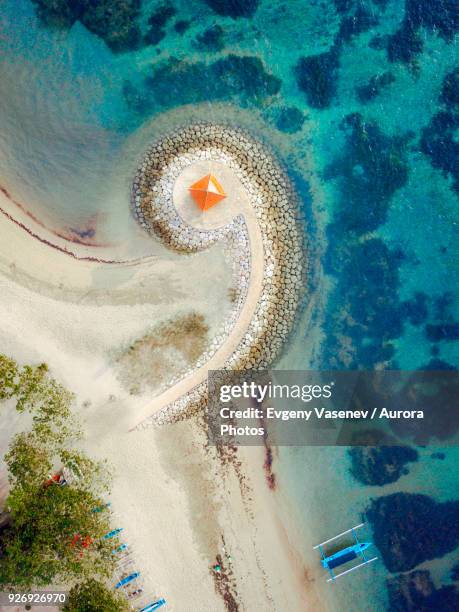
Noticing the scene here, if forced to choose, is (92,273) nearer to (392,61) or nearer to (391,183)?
(391,183)

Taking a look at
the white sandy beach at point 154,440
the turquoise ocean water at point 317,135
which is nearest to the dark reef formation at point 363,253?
the turquoise ocean water at point 317,135

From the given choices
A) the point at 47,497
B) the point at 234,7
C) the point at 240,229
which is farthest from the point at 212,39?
the point at 47,497

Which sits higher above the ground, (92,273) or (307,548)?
(92,273)

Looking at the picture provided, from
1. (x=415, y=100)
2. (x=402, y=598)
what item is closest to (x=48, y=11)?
(x=415, y=100)

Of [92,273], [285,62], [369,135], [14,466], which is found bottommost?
[14,466]

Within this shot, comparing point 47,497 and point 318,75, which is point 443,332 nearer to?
point 318,75

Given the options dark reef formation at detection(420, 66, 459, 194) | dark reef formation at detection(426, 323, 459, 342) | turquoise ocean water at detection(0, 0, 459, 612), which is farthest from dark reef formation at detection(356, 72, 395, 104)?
dark reef formation at detection(426, 323, 459, 342)

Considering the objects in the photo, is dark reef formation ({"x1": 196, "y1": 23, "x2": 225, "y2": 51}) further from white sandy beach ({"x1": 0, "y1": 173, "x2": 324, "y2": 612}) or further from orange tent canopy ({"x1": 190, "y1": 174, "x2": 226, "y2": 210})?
white sandy beach ({"x1": 0, "y1": 173, "x2": 324, "y2": 612})
